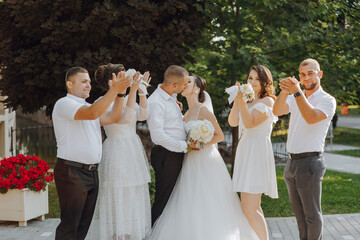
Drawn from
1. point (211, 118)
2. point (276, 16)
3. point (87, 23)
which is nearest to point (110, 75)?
point (211, 118)

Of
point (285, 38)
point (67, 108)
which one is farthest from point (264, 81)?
point (285, 38)

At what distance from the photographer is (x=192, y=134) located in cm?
492

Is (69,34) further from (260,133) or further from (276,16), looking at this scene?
(260,133)

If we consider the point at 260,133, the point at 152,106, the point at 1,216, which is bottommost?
the point at 1,216

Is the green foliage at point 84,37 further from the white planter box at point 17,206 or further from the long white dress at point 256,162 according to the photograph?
the long white dress at point 256,162

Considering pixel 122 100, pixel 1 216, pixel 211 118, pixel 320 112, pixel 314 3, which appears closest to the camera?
pixel 320 112

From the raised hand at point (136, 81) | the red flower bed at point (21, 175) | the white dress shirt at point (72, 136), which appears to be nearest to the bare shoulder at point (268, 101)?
the raised hand at point (136, 81)

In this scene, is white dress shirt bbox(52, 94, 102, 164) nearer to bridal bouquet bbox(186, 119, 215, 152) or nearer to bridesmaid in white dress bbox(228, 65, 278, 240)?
bridal bouquet bbox(186, 119, 215, 152)

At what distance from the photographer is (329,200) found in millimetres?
8797

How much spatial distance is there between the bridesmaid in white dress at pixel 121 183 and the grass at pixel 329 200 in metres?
2.43

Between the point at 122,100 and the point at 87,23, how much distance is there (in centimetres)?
386

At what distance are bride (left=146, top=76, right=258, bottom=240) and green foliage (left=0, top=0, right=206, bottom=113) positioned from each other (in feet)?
10.9

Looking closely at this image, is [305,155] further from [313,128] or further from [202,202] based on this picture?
[202,202]

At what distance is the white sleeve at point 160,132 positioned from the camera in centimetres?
498
